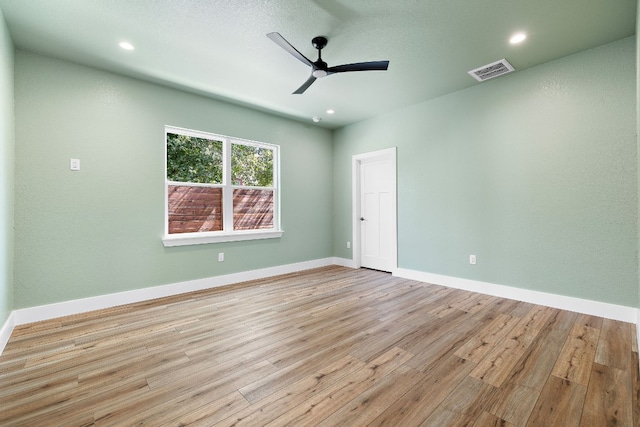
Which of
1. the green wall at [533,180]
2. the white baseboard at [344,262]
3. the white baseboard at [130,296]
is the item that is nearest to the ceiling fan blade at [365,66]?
the green wall at [533,180]

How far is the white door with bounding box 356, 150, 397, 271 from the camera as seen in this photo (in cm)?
479

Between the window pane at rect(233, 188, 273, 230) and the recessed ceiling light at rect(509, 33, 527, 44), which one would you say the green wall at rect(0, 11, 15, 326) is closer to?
the window pane at rect(233, 188, 273, 230)

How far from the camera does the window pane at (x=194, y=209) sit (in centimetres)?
385

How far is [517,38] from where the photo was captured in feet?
8.77

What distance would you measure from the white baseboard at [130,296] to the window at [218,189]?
1.83 feet

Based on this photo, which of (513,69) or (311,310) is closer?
(311,310)

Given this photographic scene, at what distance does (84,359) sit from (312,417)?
1834mm

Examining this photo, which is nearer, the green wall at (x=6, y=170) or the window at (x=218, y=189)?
the green wall at (x=6, y=170)

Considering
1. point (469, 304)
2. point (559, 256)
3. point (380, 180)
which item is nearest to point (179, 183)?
point (380, 180)

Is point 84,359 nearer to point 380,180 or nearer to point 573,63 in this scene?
point 380,180

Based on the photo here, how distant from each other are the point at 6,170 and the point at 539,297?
547cm

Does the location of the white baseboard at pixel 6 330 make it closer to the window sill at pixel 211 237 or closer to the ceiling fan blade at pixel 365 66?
the window sill at pixel 211 237

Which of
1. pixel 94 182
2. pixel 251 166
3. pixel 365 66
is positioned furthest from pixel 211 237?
pixel 365 66

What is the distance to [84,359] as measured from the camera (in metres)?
2.11
